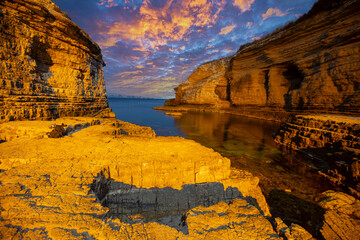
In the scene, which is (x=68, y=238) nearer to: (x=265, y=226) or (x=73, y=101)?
(x=265, y=226)

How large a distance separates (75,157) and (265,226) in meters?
5.23

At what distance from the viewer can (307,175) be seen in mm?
8242

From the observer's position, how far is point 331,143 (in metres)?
10.1

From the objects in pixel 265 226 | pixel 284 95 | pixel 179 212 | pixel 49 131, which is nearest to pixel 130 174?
pixel 179 212

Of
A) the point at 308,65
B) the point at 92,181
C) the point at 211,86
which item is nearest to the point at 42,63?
the point at 92,181

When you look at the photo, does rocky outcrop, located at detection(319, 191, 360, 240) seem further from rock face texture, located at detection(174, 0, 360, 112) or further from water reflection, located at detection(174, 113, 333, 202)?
rock face texture, located at detection(174, 0, 360, 112)

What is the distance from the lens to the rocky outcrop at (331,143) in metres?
7.27

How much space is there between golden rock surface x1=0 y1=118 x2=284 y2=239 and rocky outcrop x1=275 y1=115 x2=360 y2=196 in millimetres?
6564

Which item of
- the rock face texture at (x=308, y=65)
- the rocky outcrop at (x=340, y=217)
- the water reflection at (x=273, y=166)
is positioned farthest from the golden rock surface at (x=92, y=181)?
the rock face texture at (x=308, y=65)

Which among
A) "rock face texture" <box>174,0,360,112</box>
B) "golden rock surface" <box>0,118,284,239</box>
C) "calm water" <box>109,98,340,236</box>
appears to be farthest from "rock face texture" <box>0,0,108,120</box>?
"rock face texture" <box>174,0,360,112</box>

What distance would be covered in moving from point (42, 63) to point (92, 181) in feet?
47.7

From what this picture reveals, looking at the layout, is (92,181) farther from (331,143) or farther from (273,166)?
(331,143)

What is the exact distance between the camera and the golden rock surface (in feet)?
7.39

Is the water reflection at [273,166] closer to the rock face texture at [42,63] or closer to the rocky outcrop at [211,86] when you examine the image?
the rock face texture at [42,63]
